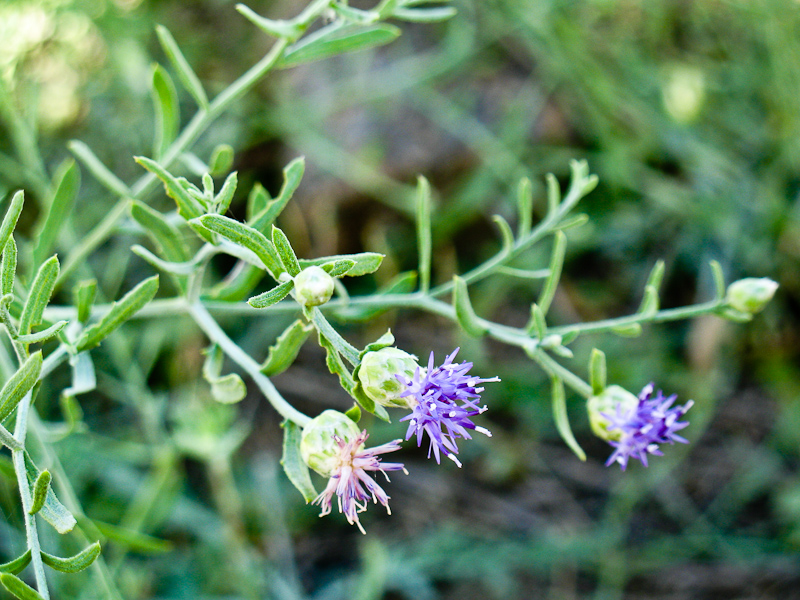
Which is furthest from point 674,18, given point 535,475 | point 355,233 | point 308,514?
point 308,514

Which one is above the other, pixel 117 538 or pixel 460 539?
pixel 117 538

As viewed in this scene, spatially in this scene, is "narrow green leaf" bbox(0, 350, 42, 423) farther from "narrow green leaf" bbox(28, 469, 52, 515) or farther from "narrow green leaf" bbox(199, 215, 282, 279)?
"narrow green leaf" bbox(199, 215, 282, 279)

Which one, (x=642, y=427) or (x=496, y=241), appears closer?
(x=642, y=427)

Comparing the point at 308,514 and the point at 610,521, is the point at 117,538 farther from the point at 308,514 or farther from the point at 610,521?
the point at 610,521

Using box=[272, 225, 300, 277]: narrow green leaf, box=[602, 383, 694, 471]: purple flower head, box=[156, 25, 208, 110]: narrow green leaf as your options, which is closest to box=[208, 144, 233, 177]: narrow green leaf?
box=[156, 25, 208, 110]: narrow green leaf

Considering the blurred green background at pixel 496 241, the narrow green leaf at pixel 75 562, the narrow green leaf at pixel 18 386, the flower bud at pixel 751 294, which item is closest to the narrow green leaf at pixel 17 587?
the narrow green leaf at pixel 75 562

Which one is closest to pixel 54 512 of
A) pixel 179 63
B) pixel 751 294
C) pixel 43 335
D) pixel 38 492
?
pixel 38 492

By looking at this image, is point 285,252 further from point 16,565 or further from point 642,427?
point 642,427

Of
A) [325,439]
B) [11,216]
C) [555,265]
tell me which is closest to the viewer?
[11,216]
